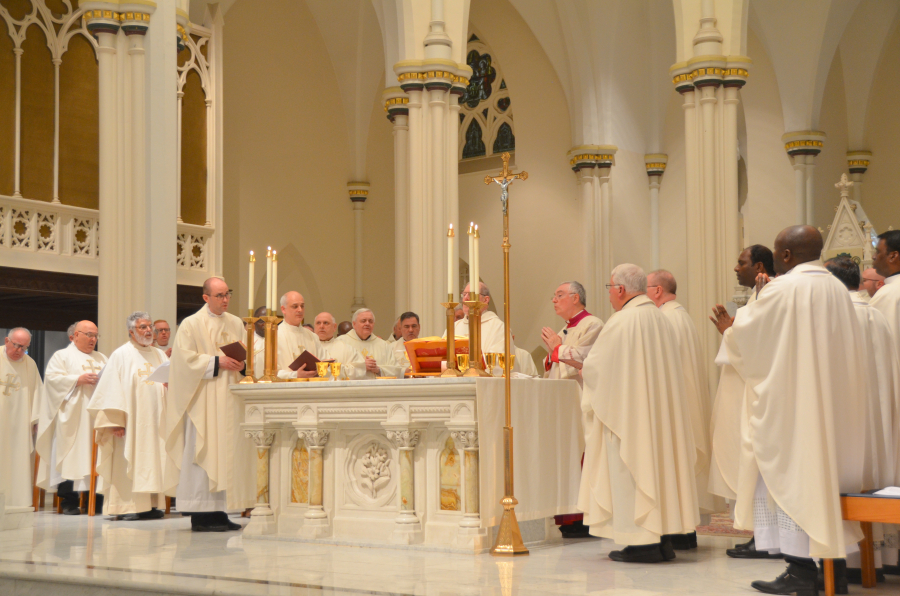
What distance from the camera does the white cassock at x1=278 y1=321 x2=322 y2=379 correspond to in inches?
310

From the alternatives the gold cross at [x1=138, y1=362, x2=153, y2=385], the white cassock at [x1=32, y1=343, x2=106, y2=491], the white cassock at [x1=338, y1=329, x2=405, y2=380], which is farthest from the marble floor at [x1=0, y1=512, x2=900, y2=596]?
the white cassock at [x1=32, y1=343, x2=106, y2=491]

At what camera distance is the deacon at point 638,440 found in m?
5.64

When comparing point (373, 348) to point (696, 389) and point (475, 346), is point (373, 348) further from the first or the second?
point (696, 389)

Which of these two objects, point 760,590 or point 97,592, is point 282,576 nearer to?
point 97,592

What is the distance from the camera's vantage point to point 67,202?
44.2ft

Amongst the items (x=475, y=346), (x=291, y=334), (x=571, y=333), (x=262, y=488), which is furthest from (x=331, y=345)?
(x=475, y=346)

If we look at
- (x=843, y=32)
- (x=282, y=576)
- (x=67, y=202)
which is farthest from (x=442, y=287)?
(x=843, y=32)

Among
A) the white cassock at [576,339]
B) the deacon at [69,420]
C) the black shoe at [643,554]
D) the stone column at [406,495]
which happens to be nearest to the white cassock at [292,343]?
the stone column at [406,495]

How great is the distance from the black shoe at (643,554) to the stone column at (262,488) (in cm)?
244

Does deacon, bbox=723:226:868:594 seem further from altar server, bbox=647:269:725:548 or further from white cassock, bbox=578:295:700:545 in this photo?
altar server, bbox=647:269:725:548

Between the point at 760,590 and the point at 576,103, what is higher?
the point at 576,103

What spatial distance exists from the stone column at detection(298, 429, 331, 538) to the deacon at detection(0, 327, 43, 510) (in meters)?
3.83

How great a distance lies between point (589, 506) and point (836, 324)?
1.86m

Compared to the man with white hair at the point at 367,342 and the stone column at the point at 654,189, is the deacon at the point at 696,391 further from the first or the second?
the stone column at the point at 654,189
